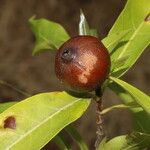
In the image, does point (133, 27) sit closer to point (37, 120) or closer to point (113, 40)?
point (113, 40)

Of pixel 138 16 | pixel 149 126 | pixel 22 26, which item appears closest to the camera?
pixel 138 16

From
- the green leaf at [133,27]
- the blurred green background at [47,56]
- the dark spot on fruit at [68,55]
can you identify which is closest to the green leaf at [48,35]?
the green leaf at [133,27]

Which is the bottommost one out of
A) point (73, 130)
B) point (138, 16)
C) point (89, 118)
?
point (89, 118)

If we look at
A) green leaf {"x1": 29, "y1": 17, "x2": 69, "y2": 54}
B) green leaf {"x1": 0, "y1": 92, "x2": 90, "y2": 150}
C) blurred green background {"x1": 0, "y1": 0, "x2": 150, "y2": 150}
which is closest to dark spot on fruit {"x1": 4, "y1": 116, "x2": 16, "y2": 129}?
green leaf {"x1": 0, "y1": 92, "x2": 90, "y2": 150}

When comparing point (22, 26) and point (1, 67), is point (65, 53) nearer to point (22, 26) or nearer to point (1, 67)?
point (1, 67)

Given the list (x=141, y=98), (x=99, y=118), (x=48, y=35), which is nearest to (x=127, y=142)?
(x=99, y=118)

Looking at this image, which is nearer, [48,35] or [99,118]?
[99,118]

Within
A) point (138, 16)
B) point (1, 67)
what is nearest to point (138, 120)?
point (138, 16)
